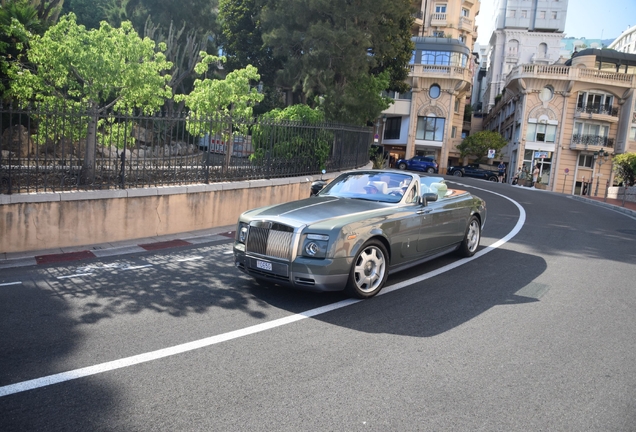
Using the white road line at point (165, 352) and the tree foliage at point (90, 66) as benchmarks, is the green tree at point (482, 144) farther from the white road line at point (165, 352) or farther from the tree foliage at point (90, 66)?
the white road line at point (165, 352)

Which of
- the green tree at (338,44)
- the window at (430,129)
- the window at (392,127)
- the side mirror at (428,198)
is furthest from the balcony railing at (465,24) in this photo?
the side mirror at (428,198)

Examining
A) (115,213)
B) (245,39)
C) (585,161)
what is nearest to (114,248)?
(115,213)

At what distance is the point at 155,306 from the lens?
5.90 meters

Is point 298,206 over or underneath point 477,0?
underneath

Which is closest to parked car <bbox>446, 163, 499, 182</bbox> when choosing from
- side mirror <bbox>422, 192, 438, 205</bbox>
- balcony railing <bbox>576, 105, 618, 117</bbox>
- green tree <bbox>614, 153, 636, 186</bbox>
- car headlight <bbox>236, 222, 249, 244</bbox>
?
balcony railing <bbox>576, 105, 618, 117</bbox>

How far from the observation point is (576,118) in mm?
49688

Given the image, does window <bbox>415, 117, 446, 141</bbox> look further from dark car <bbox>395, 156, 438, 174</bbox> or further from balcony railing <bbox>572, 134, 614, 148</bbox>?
balcony railing <bbox>572, 134, 614, 148</bbox>

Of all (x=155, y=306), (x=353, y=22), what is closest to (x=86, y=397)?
(x=155, y=306)

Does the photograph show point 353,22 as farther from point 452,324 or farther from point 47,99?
point 452,324

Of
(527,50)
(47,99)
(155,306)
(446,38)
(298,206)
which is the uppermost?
(527,50)

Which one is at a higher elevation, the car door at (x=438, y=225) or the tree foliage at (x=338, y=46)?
the tree foliage at (x=338, y=46)

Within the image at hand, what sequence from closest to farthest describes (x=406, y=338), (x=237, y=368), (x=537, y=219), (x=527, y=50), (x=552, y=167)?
1. (x=237, y=368)
2. (x=406, y=338)
3. (x=537, y=219)
4. (x=552, y=167)
5. (x=527, y=50)

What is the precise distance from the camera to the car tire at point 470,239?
8609 millimetres

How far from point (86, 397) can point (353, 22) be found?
18659 mm
